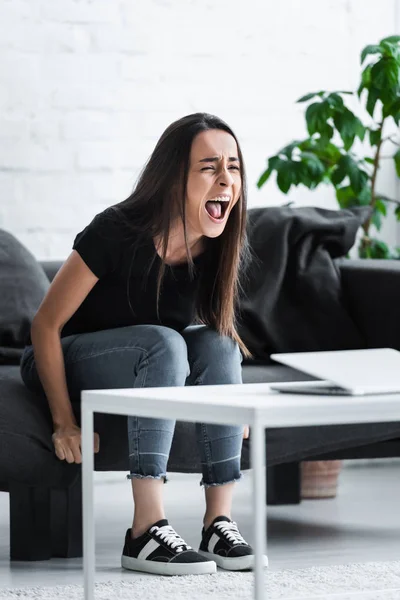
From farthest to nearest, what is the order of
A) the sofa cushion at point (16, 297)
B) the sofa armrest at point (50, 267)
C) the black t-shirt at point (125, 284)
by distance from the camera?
the sofa armrest at point (50, 267)
the sofa cushion at point (16, 297)
the black t-shirt at point (125, 284)

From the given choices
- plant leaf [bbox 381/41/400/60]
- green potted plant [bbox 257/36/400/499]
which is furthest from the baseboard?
plant leaf [bbox 381/41/400/60]

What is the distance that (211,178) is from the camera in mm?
2039

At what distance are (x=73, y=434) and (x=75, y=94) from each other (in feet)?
4.96

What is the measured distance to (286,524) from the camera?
2.65m

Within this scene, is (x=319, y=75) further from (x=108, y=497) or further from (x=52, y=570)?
(x=52, y=570)

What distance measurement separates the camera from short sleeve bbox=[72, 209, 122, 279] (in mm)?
2021

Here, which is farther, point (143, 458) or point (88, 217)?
point (88, 217)

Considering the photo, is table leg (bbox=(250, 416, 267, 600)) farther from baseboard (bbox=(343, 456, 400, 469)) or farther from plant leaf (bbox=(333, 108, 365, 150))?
baseboard (bbox=(343, 456, 400, 469))

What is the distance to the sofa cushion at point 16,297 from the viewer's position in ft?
8.09

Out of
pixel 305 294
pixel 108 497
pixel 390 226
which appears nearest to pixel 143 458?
pixel 305 294

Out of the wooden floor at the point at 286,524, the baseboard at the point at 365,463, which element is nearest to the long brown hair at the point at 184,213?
the wooden floor at the point at 286,524

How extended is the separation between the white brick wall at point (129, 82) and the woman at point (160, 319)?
122 centimetres

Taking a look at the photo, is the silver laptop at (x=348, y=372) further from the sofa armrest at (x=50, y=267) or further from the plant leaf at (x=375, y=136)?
the plant leaf at (x=375, y=136)

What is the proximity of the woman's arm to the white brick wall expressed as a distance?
1294 mm
